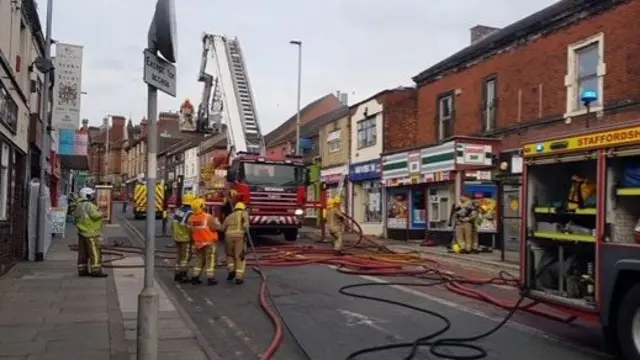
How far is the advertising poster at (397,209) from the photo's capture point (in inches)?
1044

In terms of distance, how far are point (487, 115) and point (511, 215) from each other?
12.2 feet

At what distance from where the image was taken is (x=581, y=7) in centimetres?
1748

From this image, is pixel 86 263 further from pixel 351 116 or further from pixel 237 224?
pixel 351 116

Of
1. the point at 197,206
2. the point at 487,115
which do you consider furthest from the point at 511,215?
the point at 197,206

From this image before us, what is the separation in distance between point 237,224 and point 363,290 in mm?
2717

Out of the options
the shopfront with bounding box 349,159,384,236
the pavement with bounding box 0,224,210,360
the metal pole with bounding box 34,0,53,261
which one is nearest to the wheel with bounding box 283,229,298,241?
the shopfront with bounding box 349,159,384,236

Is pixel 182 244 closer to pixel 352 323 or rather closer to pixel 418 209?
pixel 352 323

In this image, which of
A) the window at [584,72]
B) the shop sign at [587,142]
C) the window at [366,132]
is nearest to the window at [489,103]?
the window at [584,72]

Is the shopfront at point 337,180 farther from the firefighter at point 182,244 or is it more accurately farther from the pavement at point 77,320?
the pavement at point 77,320

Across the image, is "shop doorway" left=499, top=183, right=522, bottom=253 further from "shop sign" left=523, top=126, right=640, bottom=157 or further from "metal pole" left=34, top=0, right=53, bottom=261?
"metal pole" left=34, top=0, right=53, bottom=261

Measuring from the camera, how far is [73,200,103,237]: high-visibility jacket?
43.5ft

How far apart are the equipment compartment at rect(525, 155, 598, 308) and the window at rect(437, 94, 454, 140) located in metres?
16.1

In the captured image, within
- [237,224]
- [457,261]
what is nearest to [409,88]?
[457,261]

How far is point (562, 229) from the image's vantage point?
7844 millimetres
